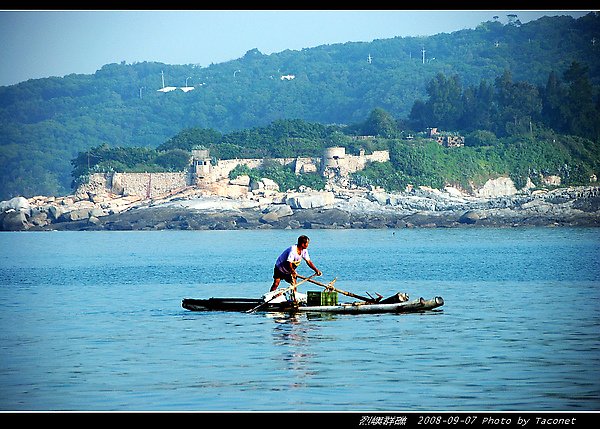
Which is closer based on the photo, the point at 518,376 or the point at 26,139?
the point at 518,376

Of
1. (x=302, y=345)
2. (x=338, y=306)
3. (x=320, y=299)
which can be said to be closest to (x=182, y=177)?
(x=320, y=299)

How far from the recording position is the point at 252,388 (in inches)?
576

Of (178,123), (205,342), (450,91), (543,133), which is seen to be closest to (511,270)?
(205,342)

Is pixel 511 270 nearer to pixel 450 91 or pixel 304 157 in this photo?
pixel 304 157

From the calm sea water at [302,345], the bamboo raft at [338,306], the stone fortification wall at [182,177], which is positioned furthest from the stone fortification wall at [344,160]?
the bamboo raft at [338,306]

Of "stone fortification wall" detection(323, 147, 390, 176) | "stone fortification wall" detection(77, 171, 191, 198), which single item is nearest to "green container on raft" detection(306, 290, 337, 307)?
"stone fortification wall" detection(77, 171, 191, 198)

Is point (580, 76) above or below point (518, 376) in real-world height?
above

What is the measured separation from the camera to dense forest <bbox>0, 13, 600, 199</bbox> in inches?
3871

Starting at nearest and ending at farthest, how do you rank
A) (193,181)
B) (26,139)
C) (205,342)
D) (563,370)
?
(563,370) → (205,342) → (193,181) → (26,139)

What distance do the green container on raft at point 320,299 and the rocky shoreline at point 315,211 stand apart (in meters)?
61.2

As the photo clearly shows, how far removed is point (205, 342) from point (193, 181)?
242 ft

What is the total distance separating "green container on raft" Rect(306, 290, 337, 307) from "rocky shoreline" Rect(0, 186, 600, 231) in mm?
61170

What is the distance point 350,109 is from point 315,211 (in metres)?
79.1

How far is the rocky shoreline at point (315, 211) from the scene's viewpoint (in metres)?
83.6
